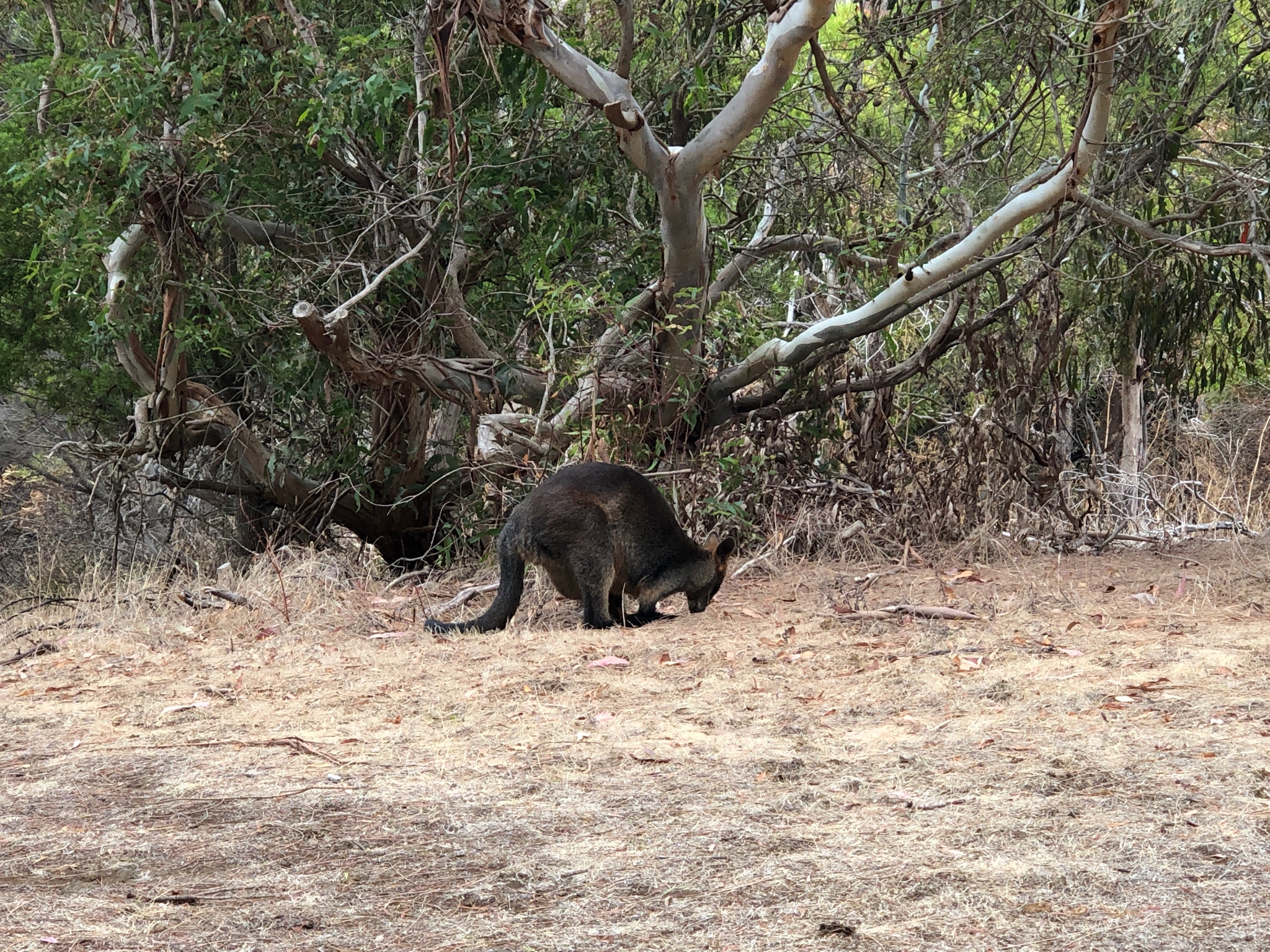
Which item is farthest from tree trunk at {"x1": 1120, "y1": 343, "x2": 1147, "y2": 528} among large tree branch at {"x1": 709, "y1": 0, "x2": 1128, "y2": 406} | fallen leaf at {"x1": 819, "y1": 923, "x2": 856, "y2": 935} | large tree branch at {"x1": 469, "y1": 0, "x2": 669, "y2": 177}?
fallen leaf at {"x1": 819, "y1": 923, "x2": 856, "y2": 935}

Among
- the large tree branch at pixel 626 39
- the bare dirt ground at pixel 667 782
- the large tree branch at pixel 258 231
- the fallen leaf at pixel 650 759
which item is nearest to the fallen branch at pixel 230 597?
the bare dirt ground at pixel 667 782

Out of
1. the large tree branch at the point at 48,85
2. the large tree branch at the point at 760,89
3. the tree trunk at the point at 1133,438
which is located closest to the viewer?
the large tree branch at the point at 760,89

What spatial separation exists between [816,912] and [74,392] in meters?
12.2

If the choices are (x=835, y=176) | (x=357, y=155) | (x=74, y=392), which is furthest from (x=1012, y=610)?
(x=74, y=392)

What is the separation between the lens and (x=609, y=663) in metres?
6.89

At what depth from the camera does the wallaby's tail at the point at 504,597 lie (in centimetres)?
796

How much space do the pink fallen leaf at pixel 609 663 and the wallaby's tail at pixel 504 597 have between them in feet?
3.78

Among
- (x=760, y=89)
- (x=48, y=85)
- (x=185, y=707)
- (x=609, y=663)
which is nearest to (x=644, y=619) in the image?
(x=609, y=663)

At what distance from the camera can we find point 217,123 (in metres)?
10.1

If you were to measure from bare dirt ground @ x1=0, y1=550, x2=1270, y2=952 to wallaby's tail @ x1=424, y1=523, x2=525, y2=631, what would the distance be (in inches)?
6.0

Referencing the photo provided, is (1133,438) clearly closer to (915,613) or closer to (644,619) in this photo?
(915,613)

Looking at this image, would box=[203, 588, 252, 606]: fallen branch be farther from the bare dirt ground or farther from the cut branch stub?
the cut branch stub

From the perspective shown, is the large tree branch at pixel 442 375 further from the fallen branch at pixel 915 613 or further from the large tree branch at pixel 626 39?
the fallen branch at pixel 915 613

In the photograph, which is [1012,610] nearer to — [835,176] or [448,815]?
[448,815]
